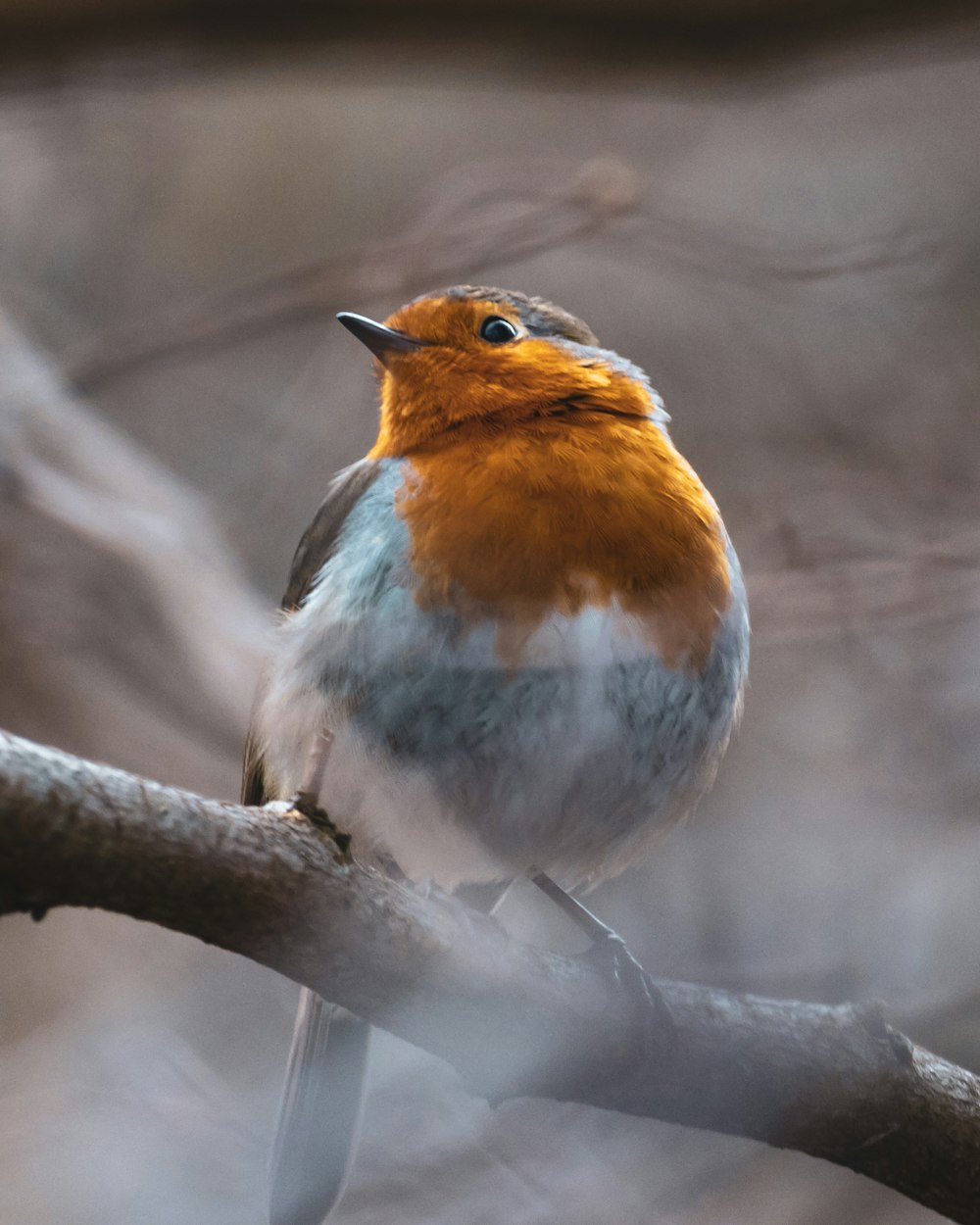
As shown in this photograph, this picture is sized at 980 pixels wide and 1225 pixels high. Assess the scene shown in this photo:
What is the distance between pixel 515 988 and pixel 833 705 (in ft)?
8.56

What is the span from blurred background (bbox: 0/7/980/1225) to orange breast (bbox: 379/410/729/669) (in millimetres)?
936

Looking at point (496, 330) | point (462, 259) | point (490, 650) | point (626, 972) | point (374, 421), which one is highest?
Result: point (462, 259)

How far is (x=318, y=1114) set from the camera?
302cm

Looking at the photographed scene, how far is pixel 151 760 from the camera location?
486cm

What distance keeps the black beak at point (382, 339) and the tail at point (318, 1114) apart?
142 cm

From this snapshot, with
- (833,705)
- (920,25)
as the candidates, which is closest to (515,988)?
(920,25)

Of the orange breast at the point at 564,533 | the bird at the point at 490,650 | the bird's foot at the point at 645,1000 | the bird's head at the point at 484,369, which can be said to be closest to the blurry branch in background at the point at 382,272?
the bird's head at the point at 484,369

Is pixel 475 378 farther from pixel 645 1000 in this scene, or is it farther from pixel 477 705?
pixel 645 1000

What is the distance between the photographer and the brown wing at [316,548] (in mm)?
2973

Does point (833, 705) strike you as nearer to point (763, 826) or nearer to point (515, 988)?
point (763, 826)

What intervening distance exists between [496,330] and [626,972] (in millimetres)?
1476

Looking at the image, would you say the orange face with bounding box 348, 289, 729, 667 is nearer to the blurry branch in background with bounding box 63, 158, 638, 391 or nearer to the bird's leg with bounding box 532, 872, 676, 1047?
the bird's leg with bounding box 532, 872, 676, 1047

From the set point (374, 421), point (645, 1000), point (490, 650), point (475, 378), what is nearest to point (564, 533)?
point (490, 650)

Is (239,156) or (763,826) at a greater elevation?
(239,156)
